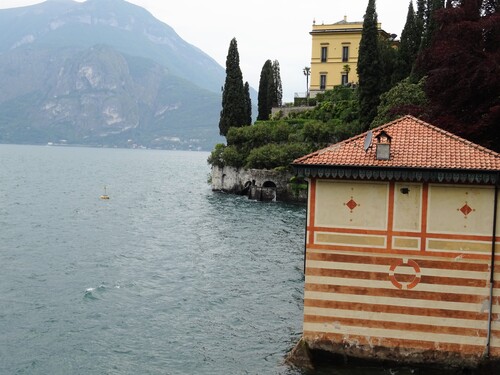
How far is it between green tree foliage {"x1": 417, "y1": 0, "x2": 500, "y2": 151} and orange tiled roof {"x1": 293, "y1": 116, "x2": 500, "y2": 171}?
285 inches

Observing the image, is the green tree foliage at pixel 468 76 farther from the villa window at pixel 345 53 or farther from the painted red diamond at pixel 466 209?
the villa window at pixel 345 53

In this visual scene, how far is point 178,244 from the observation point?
39.8 m

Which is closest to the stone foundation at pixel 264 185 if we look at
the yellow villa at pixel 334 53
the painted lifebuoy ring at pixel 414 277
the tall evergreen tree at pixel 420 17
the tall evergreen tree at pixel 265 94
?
the tall evergreen tree at pixel 265 94

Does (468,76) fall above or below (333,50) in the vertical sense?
below

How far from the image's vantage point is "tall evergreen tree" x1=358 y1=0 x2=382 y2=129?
6347cm

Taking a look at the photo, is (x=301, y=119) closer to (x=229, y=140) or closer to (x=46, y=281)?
(x=229, y=140)

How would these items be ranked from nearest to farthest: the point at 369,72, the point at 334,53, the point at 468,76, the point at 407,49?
the point at 468,76 → the point at 369,72 → the point at 407,49 → the point at 334,53

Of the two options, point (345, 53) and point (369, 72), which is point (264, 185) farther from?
point (345, 53)

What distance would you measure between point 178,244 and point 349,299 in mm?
24393

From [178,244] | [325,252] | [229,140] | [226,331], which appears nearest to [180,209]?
[229,140]

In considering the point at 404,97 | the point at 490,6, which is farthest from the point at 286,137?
the point at 490,6

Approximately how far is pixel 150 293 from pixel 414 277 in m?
13.9

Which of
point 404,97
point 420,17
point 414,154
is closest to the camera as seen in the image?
point 414,154

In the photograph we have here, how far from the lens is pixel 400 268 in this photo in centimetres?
1633
